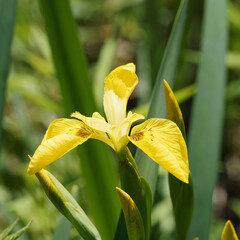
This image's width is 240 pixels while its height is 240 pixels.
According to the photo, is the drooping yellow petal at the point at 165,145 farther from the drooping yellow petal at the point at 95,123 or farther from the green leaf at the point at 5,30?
the green leaf at the point at 5,30

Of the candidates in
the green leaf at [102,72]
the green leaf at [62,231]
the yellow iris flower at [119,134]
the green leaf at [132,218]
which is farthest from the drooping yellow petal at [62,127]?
the green leaf at [102,72]

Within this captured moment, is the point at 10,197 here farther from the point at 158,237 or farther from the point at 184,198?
the point at 184,198

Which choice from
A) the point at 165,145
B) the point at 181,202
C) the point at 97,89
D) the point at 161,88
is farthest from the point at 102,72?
the point at 165,145

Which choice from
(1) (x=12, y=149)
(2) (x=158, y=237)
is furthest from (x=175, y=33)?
(1) (x=12, y=149)

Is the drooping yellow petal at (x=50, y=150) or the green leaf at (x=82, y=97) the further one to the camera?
the green leaf at (x=82, y=97)

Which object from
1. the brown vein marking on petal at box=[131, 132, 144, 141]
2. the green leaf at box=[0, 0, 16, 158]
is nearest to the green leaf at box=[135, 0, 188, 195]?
the brown vein marking on petal at box=[131, 132, 144, 141]

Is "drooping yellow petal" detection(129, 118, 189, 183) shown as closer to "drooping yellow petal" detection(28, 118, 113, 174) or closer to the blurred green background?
"drooping yellow petal" detection(28, 118, 113, 174)
